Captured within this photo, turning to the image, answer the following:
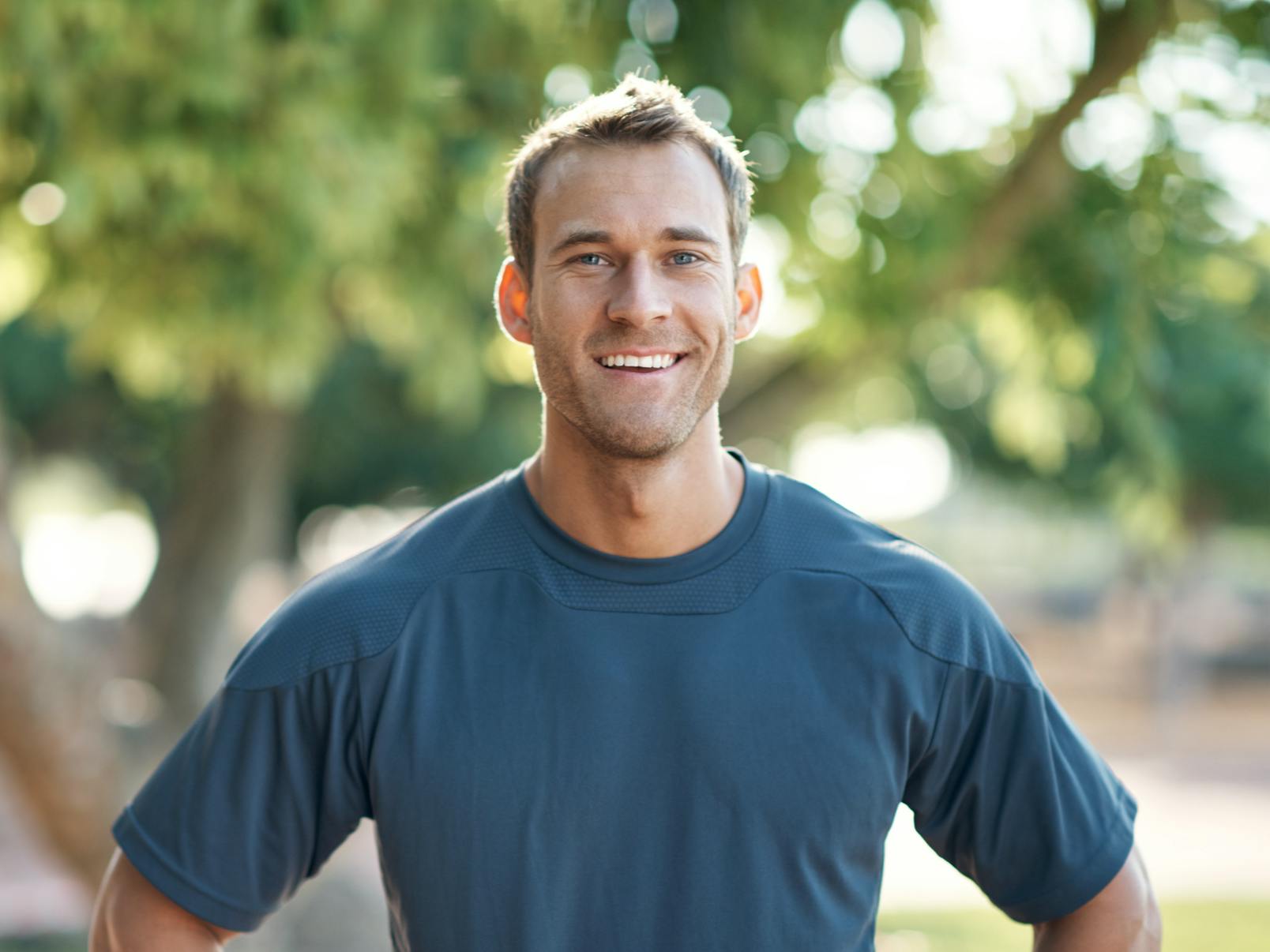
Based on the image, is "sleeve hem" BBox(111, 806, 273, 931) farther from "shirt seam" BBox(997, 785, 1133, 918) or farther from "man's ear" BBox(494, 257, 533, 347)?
"shirt seam" BBox(997, 785, 1133, 918)

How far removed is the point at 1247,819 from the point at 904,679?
1344 centimetres

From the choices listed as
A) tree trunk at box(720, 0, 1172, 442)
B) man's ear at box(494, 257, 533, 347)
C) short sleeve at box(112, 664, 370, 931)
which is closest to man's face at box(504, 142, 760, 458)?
man's ear at box(494, 257, 533, 347)

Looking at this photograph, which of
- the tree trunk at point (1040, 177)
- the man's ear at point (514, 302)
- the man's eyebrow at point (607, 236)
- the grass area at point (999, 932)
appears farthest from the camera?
the grass area at point (999, 932)

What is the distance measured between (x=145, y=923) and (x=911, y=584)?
1.18 metres

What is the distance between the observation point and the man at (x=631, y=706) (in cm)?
204

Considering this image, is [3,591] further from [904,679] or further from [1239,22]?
[1239,22]

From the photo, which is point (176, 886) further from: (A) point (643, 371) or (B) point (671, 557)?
(A) point (643, 371)

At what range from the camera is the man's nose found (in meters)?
2.10

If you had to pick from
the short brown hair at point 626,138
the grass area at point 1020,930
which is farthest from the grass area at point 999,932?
the short brown hair at point 626,138

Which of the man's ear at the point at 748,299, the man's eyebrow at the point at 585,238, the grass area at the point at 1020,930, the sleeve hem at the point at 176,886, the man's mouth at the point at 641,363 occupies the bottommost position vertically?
the grass area at the point at 1020,930

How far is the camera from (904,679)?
6.84ft

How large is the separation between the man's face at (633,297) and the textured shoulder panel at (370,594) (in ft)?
0.68

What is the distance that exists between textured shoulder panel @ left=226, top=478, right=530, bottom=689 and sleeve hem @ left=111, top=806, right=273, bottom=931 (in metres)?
0.26

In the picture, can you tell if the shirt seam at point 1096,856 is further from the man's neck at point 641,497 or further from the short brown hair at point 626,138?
the short brown hair at point 626,138
